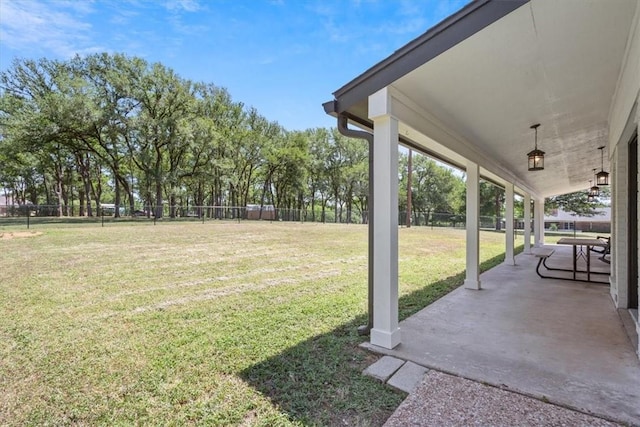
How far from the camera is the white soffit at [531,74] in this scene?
212 cm

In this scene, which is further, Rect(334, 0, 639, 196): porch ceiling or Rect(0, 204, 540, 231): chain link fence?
Rect(0, 204, 540, 231): chain link fence

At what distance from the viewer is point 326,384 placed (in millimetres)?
2410

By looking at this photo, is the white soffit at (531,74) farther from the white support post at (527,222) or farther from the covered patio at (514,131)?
the white support post at (527,222)

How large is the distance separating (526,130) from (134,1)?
763cm

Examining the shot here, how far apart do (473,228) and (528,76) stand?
307cm

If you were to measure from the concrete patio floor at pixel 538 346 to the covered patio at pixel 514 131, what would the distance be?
0.01 m

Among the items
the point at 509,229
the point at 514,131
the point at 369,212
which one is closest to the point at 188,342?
the point at 369,212

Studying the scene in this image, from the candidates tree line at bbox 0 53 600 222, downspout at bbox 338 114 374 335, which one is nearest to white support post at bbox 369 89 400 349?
downspout at bbox 338 114 374 335

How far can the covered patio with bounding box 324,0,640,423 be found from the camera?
222 centimetres

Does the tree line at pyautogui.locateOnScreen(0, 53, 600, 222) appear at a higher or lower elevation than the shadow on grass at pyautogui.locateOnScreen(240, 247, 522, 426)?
higher

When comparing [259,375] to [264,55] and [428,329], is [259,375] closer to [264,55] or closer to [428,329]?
[428,329]

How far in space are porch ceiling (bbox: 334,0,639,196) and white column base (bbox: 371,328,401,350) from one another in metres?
2.12

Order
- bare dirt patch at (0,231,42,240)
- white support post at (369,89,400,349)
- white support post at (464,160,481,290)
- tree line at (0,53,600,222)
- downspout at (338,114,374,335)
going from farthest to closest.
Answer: tree line at (0,53,600,222) → bare dirt patch at (0,231,42,240) → white support post at (464,160,481,290) → downspout at (338,114,374,335) → white support post at (369,89,400,349)

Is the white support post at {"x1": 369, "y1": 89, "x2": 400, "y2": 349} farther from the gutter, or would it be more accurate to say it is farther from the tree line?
the tree line
